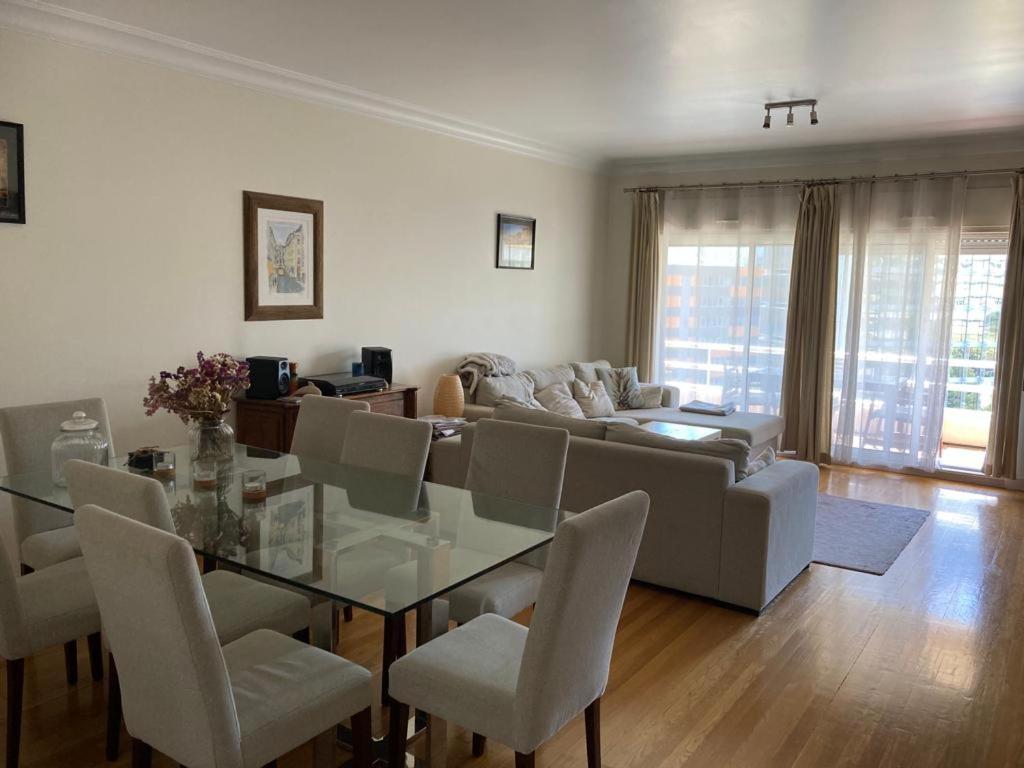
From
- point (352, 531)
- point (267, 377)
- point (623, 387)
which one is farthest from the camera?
point (623, 387)

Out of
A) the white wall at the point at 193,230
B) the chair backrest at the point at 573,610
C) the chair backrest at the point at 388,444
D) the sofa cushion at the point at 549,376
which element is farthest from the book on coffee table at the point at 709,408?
the chair backrest at the point at 573,610

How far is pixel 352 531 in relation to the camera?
258cm

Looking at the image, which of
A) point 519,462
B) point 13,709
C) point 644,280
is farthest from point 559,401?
point 13,709

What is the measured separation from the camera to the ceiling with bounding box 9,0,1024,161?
3594mm

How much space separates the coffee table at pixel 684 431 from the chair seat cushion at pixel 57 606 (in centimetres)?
407

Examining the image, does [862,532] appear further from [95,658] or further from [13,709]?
[13,709]

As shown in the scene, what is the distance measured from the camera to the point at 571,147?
285 inches

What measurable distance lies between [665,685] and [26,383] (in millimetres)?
3231

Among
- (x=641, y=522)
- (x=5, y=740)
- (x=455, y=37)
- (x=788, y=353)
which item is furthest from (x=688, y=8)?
(x=788, y=353)

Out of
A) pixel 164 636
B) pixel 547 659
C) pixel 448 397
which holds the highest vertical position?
pixel 448 397

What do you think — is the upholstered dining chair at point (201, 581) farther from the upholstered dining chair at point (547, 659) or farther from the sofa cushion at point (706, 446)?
the sofa cushion at point (706, 446)

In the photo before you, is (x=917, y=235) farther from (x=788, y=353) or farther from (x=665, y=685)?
(x=665, y=685)

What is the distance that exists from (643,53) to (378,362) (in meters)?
2.59

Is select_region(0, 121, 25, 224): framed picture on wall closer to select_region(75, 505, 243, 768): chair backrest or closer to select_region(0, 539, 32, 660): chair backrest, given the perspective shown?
select_region(0, 539, 32, 660): chair backrest
